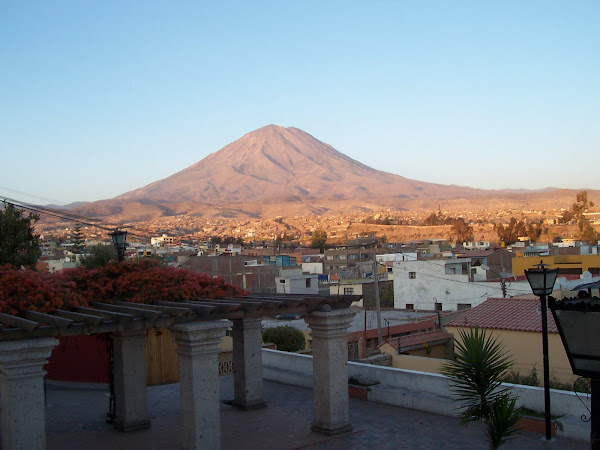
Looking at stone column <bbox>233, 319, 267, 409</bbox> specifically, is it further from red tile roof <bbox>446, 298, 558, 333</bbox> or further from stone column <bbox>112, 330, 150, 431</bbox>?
red tile roof <bbox>446, 298, 558, 333</bbox>

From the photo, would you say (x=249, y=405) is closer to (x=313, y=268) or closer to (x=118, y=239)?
(x=118, y=239)

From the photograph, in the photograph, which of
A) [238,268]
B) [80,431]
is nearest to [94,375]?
[80,431]

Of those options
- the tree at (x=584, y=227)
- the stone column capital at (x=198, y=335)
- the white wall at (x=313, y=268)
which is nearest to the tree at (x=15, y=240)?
the stone column capital at (x=198, y=335)

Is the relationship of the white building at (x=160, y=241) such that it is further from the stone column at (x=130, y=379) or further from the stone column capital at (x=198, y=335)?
the stone column capital at (x=198, y=335)

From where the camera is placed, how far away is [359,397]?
11641 millimetres

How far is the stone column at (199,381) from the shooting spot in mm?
7836

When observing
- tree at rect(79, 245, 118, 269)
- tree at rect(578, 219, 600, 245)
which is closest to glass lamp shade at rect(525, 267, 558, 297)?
tree at rect(79, 245, 118, 269)

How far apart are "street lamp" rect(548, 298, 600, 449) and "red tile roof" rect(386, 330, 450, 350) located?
558 inches

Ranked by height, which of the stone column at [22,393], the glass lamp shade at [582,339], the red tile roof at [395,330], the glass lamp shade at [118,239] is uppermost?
the glass lamp shade at [118,239]

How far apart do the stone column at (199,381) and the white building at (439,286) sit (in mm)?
27007

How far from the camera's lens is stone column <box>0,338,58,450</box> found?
22.0 ft

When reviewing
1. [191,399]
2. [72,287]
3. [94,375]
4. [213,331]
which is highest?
[72,287]

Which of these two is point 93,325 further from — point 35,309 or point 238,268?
point 238,268

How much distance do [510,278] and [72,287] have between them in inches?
1113
